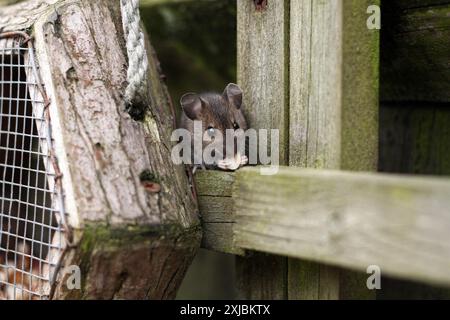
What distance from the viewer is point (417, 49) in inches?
95.0

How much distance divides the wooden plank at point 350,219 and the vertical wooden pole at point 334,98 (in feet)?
0.64


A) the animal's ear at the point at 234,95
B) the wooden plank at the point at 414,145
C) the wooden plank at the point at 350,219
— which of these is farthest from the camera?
the wooden plank at the point at 414,145

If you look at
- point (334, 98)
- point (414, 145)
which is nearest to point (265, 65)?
point (334, 98)

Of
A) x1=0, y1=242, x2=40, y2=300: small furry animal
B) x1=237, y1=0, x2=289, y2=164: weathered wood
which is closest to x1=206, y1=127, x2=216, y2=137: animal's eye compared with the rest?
x1=237, y1=0, x2=289, y2=164: weathered wood

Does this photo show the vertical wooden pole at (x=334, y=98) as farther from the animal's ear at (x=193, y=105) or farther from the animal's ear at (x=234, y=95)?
the animal's ear at (x=193, y=105)

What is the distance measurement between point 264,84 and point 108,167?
706 millimetres

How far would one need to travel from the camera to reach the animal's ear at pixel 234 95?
2.54m

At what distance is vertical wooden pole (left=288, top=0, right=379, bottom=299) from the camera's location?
6.51ft

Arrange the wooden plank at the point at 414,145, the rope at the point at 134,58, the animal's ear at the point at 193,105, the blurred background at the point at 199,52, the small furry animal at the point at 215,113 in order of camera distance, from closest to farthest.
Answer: the rope at the point at 134,58
the small furry animal at the point at 215,113
the wooden plank at the point at 414,145
the animal's ear at the point at 193,105
the blurred background at the point at 199,52

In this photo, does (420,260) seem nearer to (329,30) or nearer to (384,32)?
(329,30)

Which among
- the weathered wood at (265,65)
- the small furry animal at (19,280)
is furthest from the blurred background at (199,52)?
the small furry animal at (19,280)

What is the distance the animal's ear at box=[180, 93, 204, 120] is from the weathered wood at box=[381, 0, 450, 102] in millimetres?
916

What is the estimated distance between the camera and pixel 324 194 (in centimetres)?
178

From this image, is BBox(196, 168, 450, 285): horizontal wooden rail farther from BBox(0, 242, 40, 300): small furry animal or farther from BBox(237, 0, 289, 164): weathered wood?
BBox(0, 242, 40, 300): small furry animal
